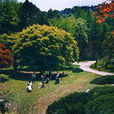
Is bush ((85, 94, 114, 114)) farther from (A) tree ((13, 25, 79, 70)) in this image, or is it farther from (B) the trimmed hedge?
(A) tree ((13, 25, 79, 70))

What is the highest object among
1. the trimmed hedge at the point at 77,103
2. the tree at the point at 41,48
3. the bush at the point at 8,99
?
the tree at the point at 41,48

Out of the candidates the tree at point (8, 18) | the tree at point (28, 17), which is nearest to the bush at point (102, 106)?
the tree at point (8, 18)

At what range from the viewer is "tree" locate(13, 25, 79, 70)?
144 ft

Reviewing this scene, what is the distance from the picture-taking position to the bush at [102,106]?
1331 centimetres

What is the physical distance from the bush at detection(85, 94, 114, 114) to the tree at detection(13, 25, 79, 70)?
28.6 m

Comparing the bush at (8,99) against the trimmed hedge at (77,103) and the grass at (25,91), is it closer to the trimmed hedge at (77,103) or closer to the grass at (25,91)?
the grass at (25,91)

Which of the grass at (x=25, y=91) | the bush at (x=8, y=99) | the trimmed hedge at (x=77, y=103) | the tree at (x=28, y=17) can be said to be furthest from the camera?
the tree at (x=28, y=17)

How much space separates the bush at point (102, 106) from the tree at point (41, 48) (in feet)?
93.9

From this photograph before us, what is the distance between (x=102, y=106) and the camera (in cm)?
1375

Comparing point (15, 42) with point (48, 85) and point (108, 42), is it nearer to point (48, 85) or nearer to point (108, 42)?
point (48, 85)

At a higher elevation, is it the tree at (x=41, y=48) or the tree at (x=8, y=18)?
the tree at (x=8, y=18)

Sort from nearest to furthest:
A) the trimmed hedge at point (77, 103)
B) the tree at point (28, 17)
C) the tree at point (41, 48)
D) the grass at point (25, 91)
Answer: the trimmed hedge at point (77, 103), the grass at point (25, 91), the tree at point (41, 48), the tree at point (28, 17)

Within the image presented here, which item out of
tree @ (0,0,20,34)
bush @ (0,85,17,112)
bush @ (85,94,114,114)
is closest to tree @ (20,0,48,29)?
tree @ (0,0,20,34)

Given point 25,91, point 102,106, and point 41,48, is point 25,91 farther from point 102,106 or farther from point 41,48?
point 102,106
